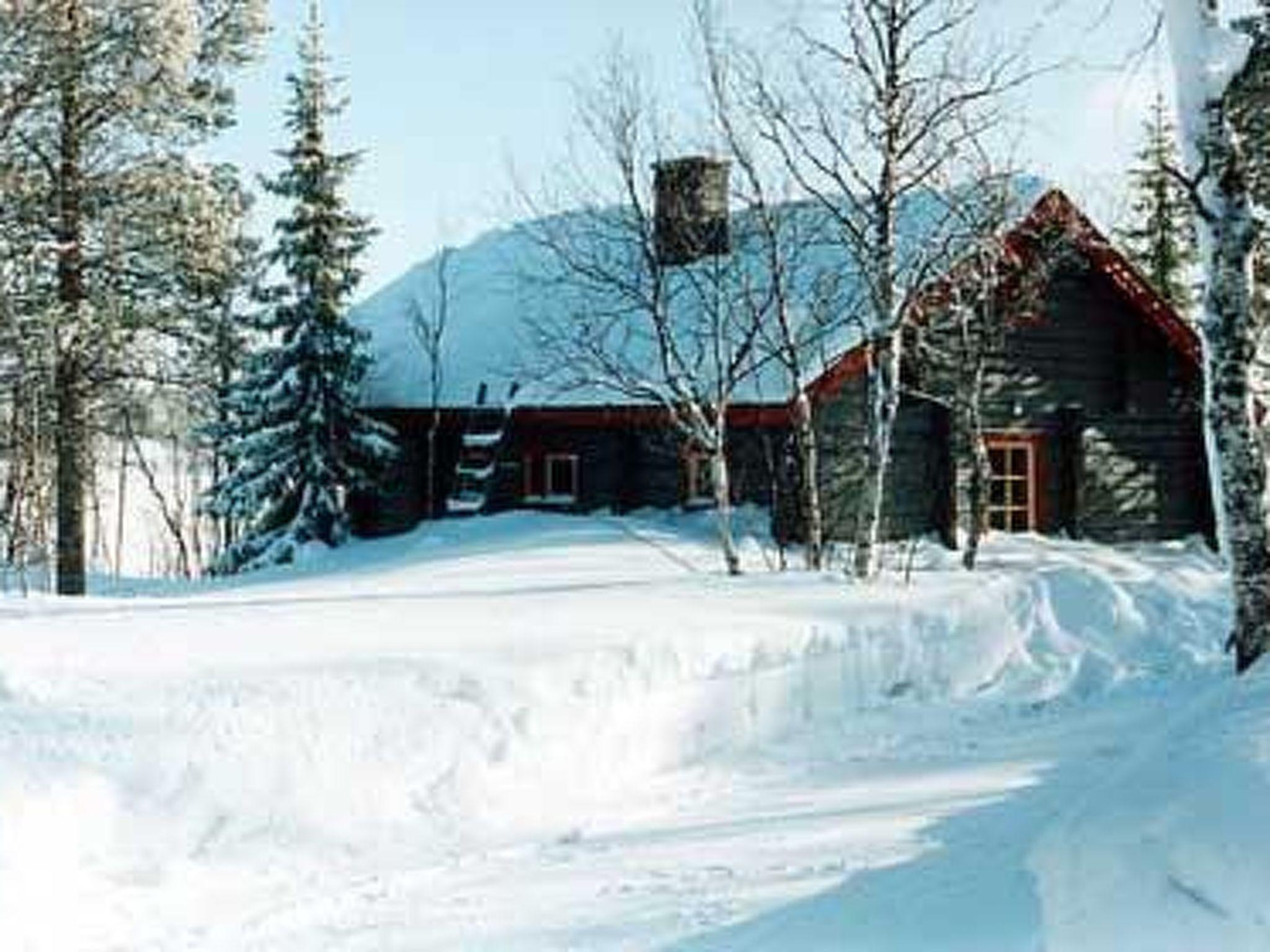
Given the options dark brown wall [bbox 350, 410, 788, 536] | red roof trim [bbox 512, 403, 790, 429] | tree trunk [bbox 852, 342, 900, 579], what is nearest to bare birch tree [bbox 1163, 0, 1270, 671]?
tree trunk [bbox 852, 342, 900, 579]

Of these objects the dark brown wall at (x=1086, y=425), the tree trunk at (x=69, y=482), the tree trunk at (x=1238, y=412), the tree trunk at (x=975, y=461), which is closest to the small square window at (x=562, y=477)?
the dark brown wall at (x=1086, y=425)

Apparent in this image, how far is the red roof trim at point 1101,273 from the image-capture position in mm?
18906

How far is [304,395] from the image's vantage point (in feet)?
74.5

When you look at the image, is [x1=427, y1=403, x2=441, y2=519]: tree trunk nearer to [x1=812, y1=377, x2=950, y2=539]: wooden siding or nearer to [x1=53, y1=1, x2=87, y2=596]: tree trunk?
[x1=53, y1=1, x2=87, y2=596]: tree trunk

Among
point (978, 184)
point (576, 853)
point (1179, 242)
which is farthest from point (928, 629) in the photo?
point (1179, 242)

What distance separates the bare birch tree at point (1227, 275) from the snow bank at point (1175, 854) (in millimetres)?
4038

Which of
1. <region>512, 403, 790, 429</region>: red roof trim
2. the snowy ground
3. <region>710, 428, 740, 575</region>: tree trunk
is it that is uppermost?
<region>512, 403, 790, 429</region>: red roof trim

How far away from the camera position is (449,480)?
77.1 feet

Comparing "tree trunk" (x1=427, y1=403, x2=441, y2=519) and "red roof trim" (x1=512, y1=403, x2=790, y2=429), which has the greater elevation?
"red roof trim" (x1=512, y1=403, x2=790, y2=429)

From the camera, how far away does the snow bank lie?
14.4 feet

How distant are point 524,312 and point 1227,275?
15.9 meters

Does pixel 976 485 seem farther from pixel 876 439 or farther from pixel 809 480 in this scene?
pixel 876 439

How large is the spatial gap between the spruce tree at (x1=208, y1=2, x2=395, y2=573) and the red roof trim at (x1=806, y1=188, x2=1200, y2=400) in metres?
7.42

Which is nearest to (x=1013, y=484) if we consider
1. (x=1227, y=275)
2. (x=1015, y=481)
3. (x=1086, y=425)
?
(x=1015, y=481)
